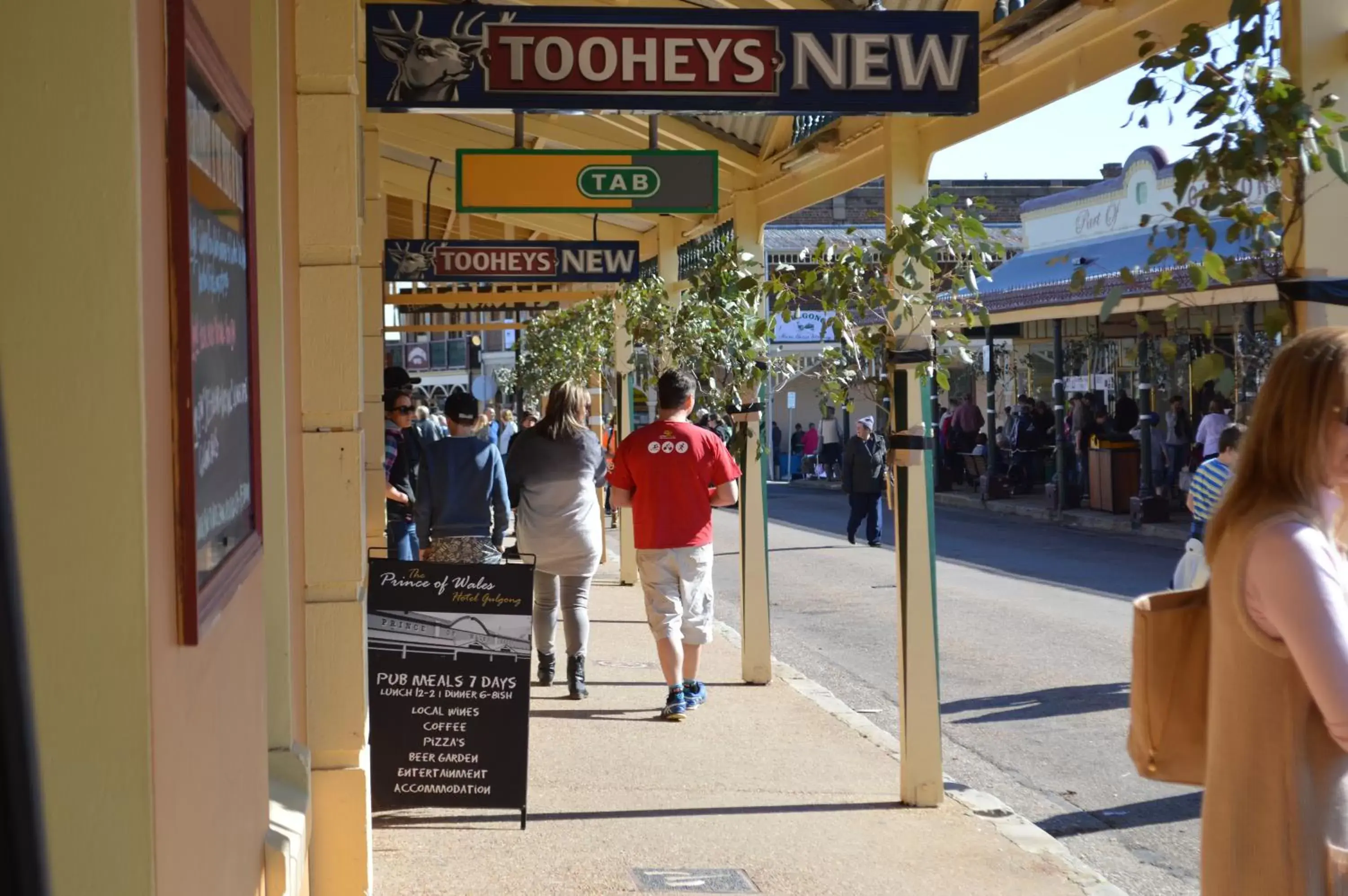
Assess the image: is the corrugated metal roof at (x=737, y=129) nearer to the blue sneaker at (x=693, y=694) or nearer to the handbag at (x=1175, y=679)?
the blue sneaker at (x=693, y=694)

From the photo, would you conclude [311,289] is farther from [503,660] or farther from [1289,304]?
[1289,304]

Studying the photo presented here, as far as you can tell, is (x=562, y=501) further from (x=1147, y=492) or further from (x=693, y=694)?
(x=1147, y=492)

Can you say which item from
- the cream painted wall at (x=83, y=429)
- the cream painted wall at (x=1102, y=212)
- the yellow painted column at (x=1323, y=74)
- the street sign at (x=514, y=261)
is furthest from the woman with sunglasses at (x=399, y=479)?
the cream painted wall at (x=1102, y=212)

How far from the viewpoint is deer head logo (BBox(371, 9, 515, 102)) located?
17.1 feet

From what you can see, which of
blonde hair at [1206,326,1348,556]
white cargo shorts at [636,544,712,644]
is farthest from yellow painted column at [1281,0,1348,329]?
white cargo shorts at [636,544,712,644]

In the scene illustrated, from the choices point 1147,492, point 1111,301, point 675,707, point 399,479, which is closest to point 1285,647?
point 1111,301

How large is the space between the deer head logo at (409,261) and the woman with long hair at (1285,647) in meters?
10.1

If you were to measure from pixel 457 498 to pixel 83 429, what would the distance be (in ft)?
22.1

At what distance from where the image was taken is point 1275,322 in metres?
3.31

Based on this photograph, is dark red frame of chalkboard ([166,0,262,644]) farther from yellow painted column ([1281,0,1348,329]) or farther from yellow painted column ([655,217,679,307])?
yellow painted column ([655,217,679,307])

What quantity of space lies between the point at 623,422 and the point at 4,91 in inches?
549

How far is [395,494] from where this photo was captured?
33.9ft

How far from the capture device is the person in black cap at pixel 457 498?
28.2 ft

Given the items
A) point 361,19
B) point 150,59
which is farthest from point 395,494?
point 150,59
